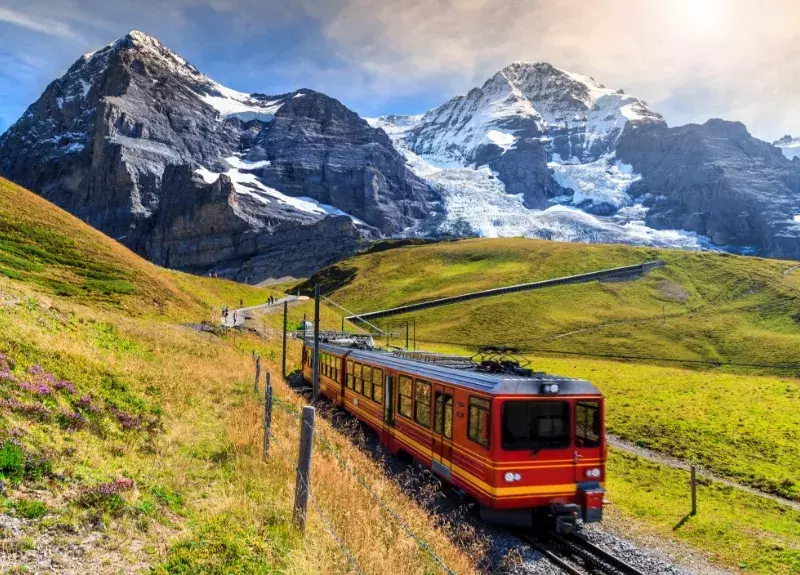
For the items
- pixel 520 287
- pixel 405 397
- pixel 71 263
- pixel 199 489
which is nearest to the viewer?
pixel 199 489

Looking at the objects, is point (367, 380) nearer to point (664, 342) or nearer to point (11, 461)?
point (11, 461)

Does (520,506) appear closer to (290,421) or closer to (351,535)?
(351,535)

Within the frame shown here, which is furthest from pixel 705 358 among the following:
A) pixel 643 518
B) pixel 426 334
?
pixel 643 518

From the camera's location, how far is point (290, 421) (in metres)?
15.2

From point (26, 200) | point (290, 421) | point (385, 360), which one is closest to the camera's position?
point (290, 421)

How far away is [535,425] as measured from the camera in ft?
41.5

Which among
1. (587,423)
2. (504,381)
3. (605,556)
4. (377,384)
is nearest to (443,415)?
(504,381)

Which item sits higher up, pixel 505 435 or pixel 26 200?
pixel 26 200

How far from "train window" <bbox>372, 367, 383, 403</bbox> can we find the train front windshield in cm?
767

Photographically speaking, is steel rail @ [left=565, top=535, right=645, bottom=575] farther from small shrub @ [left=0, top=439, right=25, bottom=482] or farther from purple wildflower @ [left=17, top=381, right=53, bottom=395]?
purple wildflower @ [left=17, top=381, right=53, bottom=395]

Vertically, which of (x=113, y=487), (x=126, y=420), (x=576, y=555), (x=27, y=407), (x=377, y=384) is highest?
(x=27, y=407)

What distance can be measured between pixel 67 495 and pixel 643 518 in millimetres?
15280

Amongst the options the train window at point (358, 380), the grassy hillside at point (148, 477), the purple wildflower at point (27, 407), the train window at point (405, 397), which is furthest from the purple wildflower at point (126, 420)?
the train window at point (358, 380)

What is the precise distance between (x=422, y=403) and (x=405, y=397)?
1.39 meters
